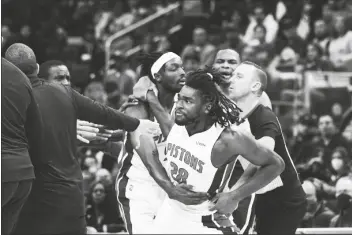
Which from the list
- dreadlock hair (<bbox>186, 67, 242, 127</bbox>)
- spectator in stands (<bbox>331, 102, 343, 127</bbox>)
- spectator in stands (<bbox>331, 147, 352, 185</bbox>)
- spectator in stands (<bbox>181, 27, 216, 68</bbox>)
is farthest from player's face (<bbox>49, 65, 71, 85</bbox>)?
spectator in stands (<bbox>181, 27, 216, 68</bbox>)

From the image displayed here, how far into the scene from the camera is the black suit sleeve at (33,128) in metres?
5.26

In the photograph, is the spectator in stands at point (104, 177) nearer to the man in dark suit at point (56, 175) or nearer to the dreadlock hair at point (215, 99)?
the man in dark suit at point (56, 175)

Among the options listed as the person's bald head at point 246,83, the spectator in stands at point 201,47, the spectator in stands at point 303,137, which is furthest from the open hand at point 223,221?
the spectator in stands at point 201,47

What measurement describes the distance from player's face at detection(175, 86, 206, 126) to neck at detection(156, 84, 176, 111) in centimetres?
116

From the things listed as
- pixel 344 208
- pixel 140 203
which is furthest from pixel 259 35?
pixel 140 203

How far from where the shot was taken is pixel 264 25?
15.1 meters

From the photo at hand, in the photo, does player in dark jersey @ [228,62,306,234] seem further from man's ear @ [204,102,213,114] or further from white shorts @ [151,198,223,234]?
white shorts @ [151,198,223,234]

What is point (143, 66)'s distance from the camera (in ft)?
22.6

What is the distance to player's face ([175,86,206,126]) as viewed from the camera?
534 centimetres

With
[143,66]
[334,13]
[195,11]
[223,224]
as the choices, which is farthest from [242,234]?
[195,11]

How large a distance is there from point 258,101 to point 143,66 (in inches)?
44.4

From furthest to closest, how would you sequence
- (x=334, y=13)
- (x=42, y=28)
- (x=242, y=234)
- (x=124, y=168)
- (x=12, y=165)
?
(x=42, y=28) < (x=334, y=13) < (x=124, y=168) < (x=242, y=234) < (x=12, y=165)

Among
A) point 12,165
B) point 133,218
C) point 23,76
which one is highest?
point 23,76

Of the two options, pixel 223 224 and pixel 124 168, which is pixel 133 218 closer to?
pixel 124 168
